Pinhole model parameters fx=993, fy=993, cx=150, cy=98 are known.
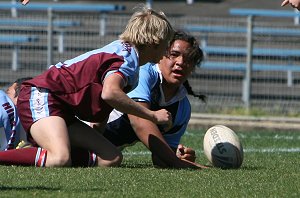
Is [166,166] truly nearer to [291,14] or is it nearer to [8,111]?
[8,111]

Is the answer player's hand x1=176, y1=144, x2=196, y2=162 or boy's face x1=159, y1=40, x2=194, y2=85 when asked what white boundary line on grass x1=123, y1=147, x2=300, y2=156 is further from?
boy's face x1=159, y1=40, x2=194, y2=85

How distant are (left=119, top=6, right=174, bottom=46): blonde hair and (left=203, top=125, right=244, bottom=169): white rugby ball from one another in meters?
0.98

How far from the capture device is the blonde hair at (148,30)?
25.4ft

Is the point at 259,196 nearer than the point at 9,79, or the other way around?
the point at 259,196

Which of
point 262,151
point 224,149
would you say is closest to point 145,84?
point 224,149

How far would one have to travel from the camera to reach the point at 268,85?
51.6ft

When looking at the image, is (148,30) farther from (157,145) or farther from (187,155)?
(187,155)

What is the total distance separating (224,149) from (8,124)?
70.3 inches

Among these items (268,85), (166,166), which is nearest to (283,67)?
(268,85)

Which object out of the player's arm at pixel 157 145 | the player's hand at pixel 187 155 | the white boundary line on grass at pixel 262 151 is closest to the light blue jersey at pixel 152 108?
the player's arm at pixel 157 145

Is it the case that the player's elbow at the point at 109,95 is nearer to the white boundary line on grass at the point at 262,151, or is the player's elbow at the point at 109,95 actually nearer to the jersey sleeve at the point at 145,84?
the jersey sleeve at the point at 145,84

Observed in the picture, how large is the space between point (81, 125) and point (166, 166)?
772 millimetres

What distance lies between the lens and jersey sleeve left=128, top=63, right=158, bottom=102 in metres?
8.15

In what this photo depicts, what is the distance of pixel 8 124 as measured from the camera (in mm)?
8172
